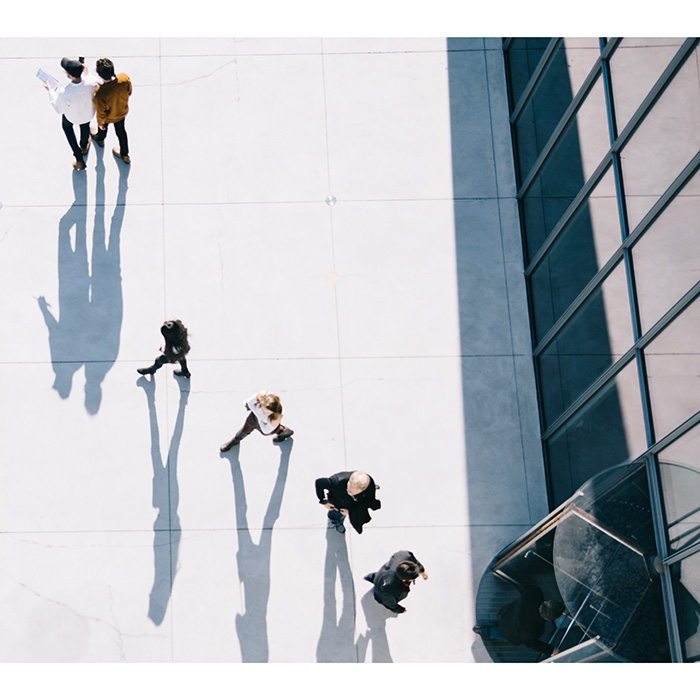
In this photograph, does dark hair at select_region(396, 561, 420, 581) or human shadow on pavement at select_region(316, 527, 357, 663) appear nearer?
dark hair at select_region(396, 561, 420, 581)

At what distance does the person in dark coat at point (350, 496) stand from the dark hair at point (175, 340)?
7.28 feet

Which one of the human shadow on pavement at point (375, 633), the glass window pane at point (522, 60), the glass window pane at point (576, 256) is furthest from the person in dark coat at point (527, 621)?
the glass window pane at point (522, 60)

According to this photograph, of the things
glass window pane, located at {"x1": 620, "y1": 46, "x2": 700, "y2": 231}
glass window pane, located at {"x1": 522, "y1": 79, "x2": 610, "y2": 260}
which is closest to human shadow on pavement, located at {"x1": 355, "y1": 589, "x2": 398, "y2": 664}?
glass window pane, located at {"x1": 522, "y1": 79, "x2": 610, "y2": 260}

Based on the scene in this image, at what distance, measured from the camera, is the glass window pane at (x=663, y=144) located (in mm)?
6375

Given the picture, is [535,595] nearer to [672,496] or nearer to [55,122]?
[672,496]

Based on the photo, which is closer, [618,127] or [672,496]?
[672,496]

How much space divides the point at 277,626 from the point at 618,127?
675 centimetres

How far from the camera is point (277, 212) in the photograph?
1037 centimetres

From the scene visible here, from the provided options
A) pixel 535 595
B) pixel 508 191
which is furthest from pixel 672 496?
pixel 508 191

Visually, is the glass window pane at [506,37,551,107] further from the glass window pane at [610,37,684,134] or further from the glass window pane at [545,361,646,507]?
the glass window pane at [545,361,646,507]

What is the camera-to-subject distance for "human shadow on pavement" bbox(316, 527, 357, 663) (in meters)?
8.71

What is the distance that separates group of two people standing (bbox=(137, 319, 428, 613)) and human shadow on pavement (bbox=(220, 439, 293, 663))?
77 cm

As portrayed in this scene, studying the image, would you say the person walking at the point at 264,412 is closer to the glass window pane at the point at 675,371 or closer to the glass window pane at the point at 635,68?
the glass window pane at the point at 675,371

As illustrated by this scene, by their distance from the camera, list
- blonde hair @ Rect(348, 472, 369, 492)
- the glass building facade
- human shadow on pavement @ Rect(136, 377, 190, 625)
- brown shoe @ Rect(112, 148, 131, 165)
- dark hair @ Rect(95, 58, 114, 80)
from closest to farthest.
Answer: the glass building facade
blonde hair @ Rect(348, 472, 369, 492)
human shadow on pavement @ Rect(136, 377, 190, 625)
dark hair @ Rect(95, 58, 114, 80)
brown shoe @ Rect(112, 148, 131, 165)
